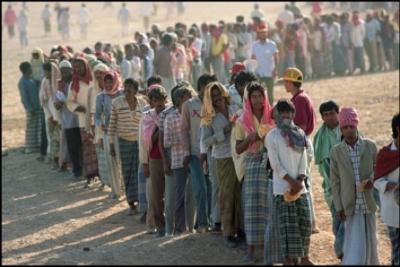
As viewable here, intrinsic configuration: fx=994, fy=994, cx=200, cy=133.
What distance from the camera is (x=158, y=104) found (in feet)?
32.7

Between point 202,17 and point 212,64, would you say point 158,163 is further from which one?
point 202,17

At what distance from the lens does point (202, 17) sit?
167ft

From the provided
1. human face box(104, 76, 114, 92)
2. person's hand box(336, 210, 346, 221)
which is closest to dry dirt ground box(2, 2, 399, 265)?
person's hand box(336, 210, 346, 221)

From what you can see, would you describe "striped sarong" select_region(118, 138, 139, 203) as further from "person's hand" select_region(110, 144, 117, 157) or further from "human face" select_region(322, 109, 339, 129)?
"human face" select_region(322, 109, 339, 129)

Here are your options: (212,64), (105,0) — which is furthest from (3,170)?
(105,0)

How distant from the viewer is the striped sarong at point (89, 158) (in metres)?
13.4

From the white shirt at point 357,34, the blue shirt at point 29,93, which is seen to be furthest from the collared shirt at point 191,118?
the white shirt at point 357,34

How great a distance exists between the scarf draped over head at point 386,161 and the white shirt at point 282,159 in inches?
24.6

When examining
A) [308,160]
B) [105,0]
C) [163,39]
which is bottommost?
[308,160]

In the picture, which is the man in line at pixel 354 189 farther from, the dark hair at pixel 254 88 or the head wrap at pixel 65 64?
the head wrap at pixel 65 64

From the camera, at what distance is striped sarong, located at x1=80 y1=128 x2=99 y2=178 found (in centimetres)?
1338

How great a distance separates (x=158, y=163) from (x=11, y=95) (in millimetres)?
16695

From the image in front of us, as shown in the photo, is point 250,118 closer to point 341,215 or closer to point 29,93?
point 341,215

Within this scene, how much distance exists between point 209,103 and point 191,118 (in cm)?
67
